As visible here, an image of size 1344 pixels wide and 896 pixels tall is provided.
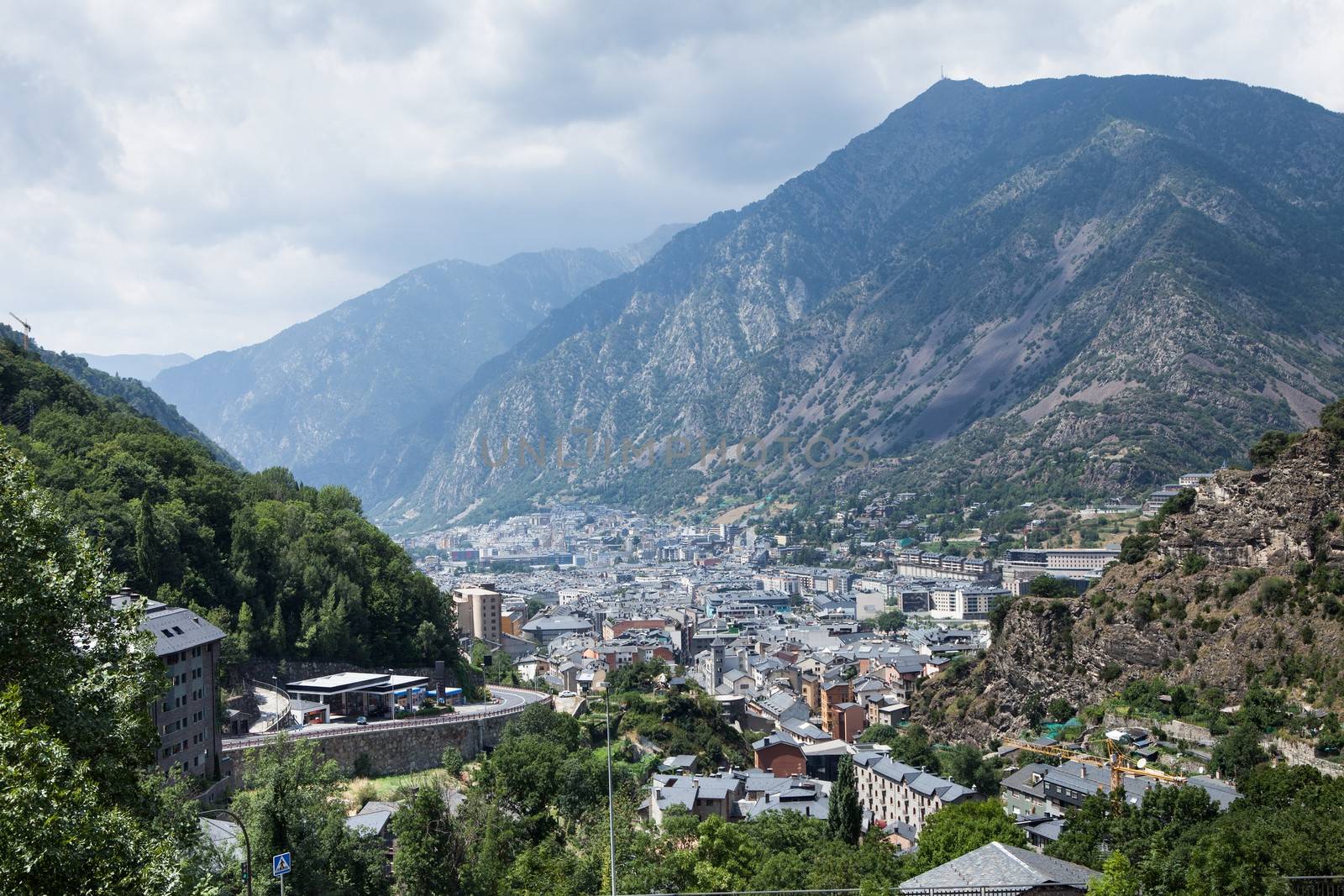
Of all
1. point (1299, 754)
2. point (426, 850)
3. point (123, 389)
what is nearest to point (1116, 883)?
point (426, 850)

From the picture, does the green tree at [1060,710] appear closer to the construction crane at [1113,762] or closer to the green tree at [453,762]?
the construction crane at [1113,762]

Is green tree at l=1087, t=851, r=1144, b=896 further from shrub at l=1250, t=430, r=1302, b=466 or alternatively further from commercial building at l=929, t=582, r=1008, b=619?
commercial building at l=929, t=582, r=1008, b=619

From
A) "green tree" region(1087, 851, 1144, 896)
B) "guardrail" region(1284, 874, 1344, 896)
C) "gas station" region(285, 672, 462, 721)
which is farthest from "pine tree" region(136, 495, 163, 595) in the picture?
"guardrail" region(1284, 874, 1344, 896)

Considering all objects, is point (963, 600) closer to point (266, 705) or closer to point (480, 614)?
point (480, 614)

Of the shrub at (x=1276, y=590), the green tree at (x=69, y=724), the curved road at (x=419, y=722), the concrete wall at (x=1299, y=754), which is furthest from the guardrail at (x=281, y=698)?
the shrub at (x=1276, y=590)

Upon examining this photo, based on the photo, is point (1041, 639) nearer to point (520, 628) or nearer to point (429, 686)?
point (429, 686)

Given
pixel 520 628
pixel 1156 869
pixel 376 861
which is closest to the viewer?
pixel 1156 869

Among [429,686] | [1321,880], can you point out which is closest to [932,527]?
[429,686]
